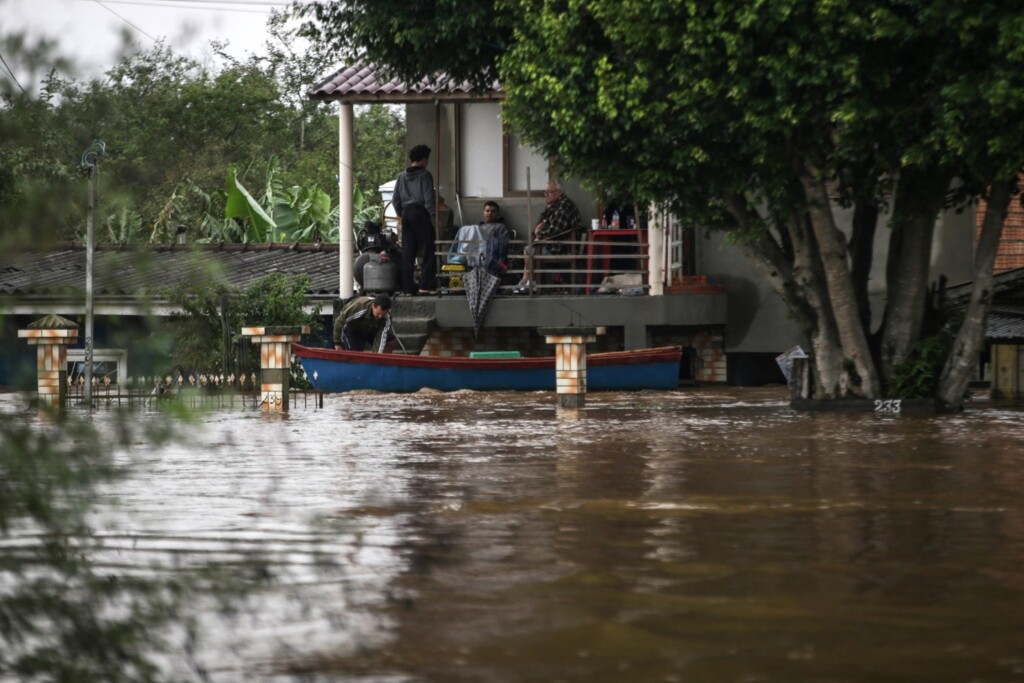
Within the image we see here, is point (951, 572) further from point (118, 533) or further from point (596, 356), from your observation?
point (596, 356)

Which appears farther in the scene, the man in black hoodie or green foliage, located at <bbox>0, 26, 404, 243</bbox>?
the man in black hoodie

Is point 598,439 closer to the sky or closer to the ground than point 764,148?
closer to the ground

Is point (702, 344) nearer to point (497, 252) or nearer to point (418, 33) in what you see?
point (497, 252)

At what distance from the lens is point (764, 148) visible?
48.5 ft

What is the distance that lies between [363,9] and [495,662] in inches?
549

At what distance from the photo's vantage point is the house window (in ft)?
80.2

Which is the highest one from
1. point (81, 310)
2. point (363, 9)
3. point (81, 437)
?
point (363, 9)

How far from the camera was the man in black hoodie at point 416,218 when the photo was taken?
72.2 feet

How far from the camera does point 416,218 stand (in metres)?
22.1

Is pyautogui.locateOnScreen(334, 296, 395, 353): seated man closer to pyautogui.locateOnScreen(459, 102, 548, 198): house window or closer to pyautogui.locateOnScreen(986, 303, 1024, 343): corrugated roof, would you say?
pyautogui.locateOnScreen(459, 102, 548, 198): house window

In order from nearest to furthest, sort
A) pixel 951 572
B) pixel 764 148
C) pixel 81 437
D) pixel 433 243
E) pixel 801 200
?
pixel 81 437, pixel 951 572, pixel 764 148, pixel 801 200, pixel 433 243

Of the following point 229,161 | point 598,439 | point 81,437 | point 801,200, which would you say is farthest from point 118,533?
point 229,161

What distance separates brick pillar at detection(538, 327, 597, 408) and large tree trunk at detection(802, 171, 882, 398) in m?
2.93

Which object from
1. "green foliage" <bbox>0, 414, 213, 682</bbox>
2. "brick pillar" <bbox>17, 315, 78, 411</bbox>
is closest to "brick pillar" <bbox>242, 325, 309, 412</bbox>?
"brick pillar" <bbox>17, 315, 78, 411</bbox>
